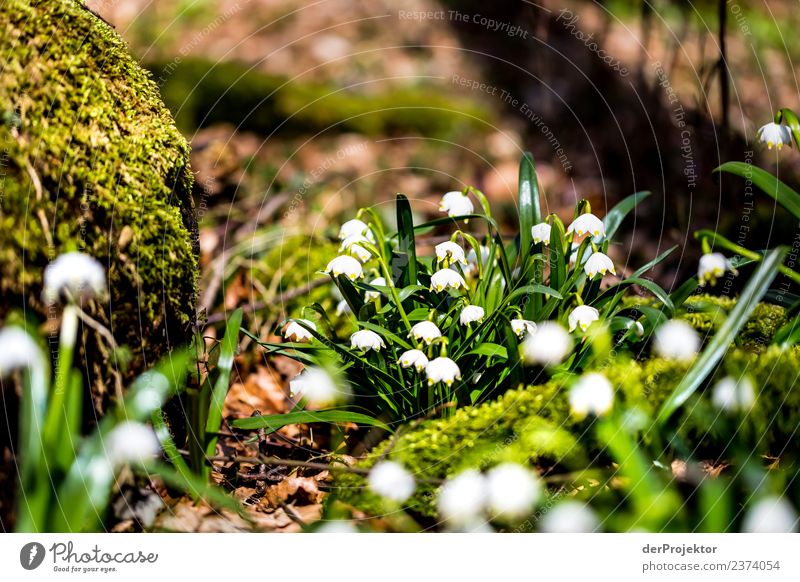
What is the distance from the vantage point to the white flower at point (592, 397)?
1.56 metres

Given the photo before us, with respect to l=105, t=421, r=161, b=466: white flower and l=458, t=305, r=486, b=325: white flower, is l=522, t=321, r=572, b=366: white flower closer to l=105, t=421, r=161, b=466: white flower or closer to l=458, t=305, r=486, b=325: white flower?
l=458, t=305, r=486, b=325: white flower

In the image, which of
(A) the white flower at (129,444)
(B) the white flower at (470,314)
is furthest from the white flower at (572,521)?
(A) the white flower at (129,444)

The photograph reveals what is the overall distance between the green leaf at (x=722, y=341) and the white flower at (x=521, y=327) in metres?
0.38

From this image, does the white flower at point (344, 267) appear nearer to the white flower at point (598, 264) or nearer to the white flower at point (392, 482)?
the white flower at point (392, 482)

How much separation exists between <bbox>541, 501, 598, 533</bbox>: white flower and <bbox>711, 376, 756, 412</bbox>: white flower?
0.42 m

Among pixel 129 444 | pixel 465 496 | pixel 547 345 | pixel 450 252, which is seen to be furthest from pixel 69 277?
pixel 547 345

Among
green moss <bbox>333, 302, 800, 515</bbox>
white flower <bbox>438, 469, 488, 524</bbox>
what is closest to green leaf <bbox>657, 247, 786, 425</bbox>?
green moss <bbox>333, 302, 800, 515</bbox>

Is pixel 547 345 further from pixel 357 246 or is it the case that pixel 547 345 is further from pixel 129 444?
pixel 129 444

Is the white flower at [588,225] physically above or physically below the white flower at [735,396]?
above

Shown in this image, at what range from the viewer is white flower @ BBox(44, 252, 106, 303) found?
1.46 meters

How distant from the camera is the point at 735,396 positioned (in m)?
1.61

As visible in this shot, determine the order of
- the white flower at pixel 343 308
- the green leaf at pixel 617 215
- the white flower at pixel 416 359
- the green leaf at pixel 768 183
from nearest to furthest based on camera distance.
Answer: the white flower at pixel 416 359, the green leaf at pixel 768 183, the green leaf at pixel 617 215, the white flower at pixel 343 308
